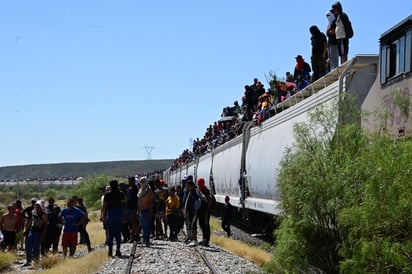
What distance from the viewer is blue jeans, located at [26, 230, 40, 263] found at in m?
17.6

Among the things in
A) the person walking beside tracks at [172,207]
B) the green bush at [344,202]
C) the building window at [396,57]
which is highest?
the building window at [396,57]

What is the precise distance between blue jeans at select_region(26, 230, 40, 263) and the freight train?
590cm

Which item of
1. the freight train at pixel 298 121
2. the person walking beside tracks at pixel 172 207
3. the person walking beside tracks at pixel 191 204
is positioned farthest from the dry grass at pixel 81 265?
the freight train at pixel 298 121

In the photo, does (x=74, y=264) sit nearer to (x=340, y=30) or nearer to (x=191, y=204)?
(x=191, y=204)

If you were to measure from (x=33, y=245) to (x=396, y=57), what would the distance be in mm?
11147

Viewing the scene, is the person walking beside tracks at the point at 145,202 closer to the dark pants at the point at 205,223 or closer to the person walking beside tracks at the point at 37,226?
the dark pants at the point at 205,223

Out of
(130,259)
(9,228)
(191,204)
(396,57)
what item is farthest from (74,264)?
(396,57)

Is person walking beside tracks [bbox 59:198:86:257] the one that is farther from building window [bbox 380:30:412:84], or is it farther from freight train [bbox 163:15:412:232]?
building window [bbox 380:30:412:84]

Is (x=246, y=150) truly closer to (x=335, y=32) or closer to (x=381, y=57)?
(x=335, y=32)

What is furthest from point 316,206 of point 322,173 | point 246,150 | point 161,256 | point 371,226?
point 246,150

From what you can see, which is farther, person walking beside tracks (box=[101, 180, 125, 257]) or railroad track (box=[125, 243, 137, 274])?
person walking beside tracks (box=[101, 180, 125, 257])

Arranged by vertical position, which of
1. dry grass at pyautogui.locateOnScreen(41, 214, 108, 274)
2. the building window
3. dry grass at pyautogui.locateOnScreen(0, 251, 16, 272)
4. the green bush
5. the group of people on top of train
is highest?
the group of people on top of train

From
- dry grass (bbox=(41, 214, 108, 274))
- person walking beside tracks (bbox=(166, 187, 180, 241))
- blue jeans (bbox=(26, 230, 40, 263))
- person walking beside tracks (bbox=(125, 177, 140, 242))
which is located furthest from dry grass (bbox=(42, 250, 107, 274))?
person walking beside tracks (bbox=(166, 187, 180, 241))

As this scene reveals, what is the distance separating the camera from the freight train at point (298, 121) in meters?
9.59
